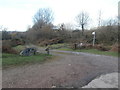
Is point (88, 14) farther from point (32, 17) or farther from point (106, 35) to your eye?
point (32, 17)

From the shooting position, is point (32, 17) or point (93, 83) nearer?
point (93, 83)

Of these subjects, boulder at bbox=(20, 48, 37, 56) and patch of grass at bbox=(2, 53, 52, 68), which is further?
boulder at bbox=(20, 48, 37, 56)

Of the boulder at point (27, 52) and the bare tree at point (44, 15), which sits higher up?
the bare tree at point (44, 15)

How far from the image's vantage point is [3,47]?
11.0 m

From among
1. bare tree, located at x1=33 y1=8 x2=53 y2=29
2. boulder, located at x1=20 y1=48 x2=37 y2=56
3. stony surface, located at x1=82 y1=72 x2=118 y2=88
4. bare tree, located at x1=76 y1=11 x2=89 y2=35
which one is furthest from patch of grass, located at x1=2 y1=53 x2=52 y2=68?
bare tree, located at x1=33 y1=8 x2=53 y2=29

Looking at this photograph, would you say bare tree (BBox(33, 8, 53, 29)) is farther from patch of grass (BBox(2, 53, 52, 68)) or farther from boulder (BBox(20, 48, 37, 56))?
patch of grass (BBox(2, 53, 52, 68))

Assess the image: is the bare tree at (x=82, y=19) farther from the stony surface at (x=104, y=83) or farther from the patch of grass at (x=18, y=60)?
the stony surface at (x=104, y=83)

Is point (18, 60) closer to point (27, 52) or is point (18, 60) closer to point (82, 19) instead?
point (27, 52)

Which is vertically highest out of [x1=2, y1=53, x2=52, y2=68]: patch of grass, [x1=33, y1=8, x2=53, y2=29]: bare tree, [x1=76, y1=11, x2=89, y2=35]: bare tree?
[x1=33, y1=8, x2=53, y2=29]: bare tree

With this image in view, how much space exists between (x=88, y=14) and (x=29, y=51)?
2173 centimetres

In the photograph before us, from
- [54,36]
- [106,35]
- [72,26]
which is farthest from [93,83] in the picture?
[72,26]

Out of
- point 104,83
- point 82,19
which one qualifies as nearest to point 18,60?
point 104,83

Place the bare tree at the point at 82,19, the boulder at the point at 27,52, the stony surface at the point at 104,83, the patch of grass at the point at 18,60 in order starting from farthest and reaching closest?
the bare tree at the point at 82,19 → the boulder at the point at 27,52 → the patch of grass at the point at 18,60 → the stony surface at the point at 104,83

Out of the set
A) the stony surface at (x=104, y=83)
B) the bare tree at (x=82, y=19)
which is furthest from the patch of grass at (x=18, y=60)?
the bare tree at (x=82, y=19)
